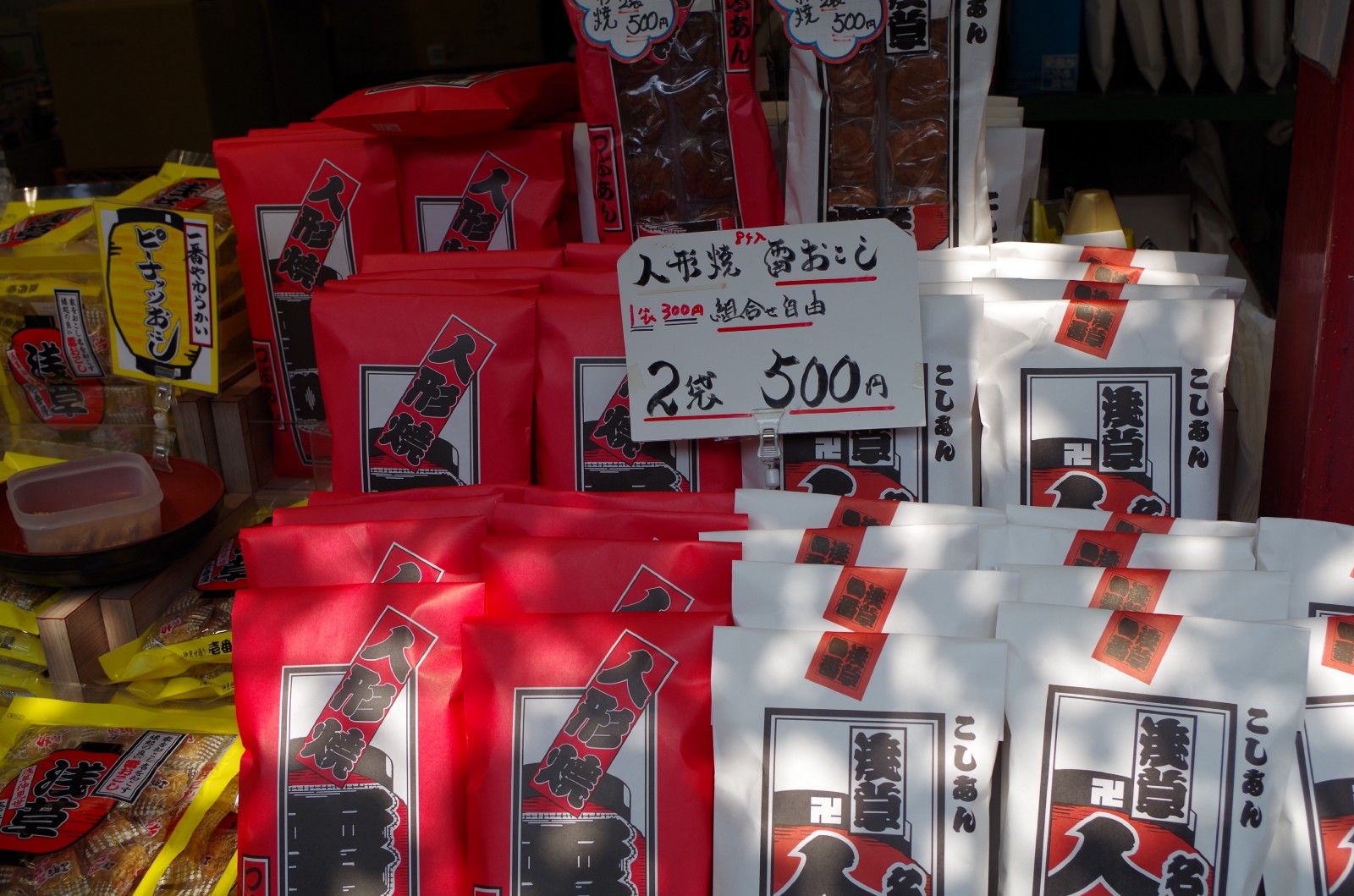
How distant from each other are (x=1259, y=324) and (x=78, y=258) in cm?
209

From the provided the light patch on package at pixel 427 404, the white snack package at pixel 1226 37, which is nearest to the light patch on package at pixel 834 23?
the light patch on package at pixel 427 404

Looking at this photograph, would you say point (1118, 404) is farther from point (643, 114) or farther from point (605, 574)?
point (643, 114)

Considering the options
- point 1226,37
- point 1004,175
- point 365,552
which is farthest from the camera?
point 1226,37

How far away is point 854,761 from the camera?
3.62 feet

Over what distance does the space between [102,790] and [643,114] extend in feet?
4.22

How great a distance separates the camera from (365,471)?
1565mm

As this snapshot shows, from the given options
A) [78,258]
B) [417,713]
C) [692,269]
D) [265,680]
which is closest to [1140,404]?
[692,269]

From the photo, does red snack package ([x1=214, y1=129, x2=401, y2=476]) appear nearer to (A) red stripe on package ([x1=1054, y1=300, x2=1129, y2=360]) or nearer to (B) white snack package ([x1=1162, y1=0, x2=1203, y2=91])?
(A) red stripe on package ([x1=1054, y1=300, x2=1129, y2=360])

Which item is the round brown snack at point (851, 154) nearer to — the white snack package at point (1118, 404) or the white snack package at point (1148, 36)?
the white snack package at point (1118, 404)

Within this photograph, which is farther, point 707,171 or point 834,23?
point 707,171

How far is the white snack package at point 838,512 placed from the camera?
4.29 feet

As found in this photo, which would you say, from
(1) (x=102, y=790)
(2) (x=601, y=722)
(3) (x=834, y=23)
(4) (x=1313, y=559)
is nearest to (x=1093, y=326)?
(4) (x=1313, y=559)

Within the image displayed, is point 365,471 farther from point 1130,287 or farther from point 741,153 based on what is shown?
point 1130,287

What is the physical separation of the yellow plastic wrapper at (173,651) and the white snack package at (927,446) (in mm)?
934
